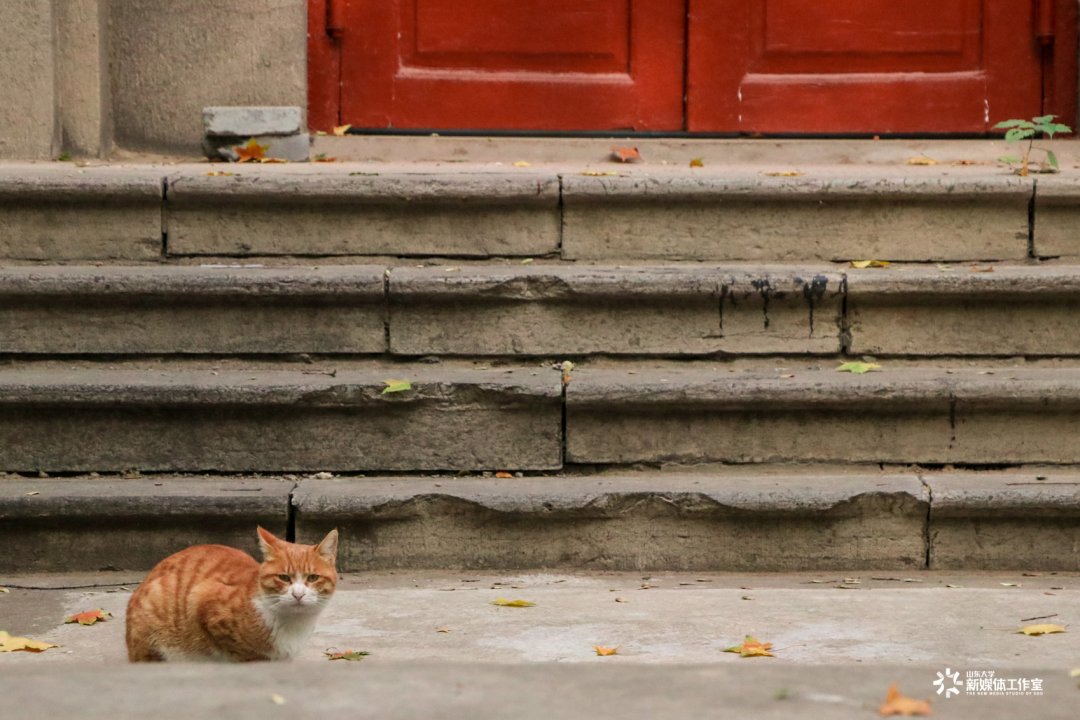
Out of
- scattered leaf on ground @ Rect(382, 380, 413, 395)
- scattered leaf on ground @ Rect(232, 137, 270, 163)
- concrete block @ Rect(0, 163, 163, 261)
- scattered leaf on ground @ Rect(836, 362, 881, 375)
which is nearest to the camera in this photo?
scattered leaf on ground @ Rect(382, 380, 413, 395)

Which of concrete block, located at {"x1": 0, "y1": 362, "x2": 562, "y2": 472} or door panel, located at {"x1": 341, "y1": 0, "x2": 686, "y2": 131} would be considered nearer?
concrete block, located at {"x1": 0, "y1": 362, "x2": 562, "y2": 472}

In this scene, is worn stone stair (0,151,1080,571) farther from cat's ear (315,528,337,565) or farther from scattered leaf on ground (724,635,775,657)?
scattered leaf on ground (724,635,775,657)

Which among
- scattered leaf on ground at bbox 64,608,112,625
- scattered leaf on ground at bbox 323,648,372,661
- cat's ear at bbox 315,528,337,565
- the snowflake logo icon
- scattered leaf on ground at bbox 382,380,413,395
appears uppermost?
scattered leaf on ground at bbox 382,380,413,395

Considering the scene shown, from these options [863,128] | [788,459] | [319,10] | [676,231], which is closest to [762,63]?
[863,128]

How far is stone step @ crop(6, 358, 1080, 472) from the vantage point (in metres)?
4.77

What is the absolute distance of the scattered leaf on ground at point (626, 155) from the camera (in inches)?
257

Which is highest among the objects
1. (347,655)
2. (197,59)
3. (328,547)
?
(197,59)

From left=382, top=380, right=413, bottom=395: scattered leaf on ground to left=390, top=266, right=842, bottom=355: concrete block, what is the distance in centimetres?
35

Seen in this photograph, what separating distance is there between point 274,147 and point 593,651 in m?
3.44

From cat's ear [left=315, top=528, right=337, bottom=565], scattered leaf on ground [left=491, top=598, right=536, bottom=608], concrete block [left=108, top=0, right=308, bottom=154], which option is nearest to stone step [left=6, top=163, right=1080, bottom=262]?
concrete block [left=108, top=0, right=308, bottom=154]

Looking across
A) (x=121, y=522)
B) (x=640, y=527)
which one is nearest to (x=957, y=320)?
(x=640, y=527)

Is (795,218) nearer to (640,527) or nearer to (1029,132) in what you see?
(1029,132)

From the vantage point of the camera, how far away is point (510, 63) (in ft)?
22.2

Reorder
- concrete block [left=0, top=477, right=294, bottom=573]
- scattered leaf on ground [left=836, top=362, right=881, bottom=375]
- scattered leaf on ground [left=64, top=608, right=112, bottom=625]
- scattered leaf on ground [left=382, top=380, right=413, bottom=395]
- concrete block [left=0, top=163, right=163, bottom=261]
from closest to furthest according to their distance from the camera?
scattered leaf on ground [left=64, top=608, right=112, bottom=625], concrete block [left=0, top=477, right=294, bottom=573], scattered leaf on ground [left=382, top=380, right=413, bottom=395], scattered leaf on ground [left=836, top=362, right=881, bottom=375], concrete block [left=0, top=163, right=163, bottom=261]
